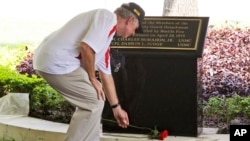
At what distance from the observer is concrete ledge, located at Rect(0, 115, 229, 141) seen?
5.44 meters

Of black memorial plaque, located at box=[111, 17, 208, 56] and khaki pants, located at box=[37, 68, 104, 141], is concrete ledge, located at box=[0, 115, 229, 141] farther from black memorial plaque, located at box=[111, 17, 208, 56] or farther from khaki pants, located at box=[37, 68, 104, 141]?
khaki pants, located at box=[37, 68, 104, 141]

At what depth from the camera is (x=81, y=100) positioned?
4242 millimetres

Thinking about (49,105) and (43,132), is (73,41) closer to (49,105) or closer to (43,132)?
(43,132)

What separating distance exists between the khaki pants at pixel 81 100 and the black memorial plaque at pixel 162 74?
1.26 meters

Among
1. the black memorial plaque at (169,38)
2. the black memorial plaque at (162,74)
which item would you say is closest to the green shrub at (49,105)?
the black memorial plaque at (162,74)

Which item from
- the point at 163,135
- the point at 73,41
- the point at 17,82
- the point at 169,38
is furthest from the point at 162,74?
the point at 17,82

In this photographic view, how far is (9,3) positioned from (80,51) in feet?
16.6

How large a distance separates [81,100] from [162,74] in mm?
1379

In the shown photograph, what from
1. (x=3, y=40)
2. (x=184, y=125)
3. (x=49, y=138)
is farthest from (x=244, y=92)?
(x=3, y=40)

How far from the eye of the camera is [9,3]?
8859 mm

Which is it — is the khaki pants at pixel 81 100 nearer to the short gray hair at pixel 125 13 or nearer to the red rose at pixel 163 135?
the short gray hair at pixel 125 13

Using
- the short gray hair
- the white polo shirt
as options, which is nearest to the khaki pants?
the white polo shirt

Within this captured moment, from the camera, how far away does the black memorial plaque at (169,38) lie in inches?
212

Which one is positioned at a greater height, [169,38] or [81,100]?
[169,38]
